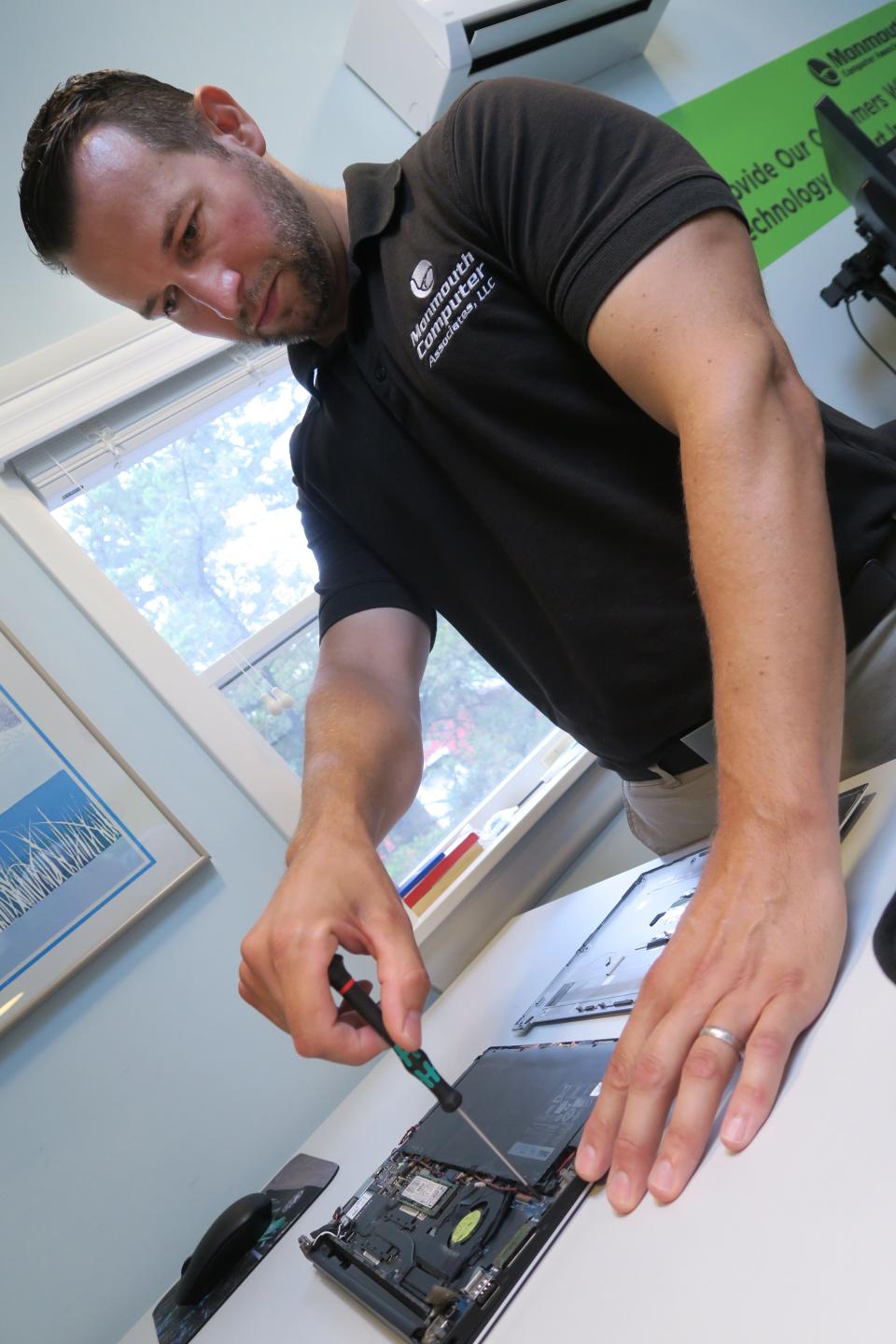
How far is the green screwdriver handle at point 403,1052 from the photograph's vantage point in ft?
2.26

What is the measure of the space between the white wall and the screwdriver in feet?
2.69

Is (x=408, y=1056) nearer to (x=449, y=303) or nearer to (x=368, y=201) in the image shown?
(x=449, y=303)

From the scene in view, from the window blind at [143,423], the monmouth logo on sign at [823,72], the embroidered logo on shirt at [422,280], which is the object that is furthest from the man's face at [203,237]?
the monmouth logo on sign at [823,72]

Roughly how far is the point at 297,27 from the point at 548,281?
167 centimetres

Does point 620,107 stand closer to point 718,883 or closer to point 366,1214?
point 718,883

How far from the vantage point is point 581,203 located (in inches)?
31.9

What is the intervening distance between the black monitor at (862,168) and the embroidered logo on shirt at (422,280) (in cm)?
153

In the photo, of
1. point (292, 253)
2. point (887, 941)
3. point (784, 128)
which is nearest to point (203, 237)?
point (292, 253)

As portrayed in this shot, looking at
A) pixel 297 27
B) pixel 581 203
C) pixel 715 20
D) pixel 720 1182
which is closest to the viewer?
pixel 720 1182

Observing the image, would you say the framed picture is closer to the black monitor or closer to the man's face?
the man's face

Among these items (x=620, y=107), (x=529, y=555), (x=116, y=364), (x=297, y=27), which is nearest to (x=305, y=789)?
(x=529, y=555)

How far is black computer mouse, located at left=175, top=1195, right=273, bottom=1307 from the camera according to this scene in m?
1.04

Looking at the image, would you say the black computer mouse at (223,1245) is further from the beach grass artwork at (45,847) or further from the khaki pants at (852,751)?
the khaki pants at (852,751)

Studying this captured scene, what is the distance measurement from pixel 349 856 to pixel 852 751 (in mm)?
570
